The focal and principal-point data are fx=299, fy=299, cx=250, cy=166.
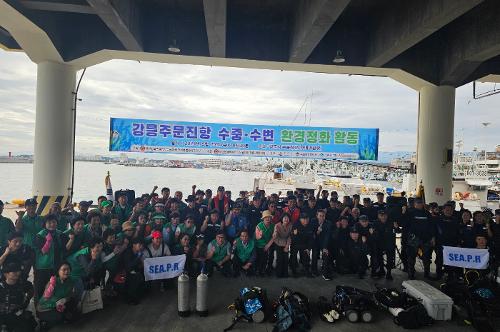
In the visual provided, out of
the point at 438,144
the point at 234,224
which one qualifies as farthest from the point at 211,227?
the point at 438,144

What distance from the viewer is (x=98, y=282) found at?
5.30 meters

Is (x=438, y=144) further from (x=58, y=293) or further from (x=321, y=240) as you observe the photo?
(x=58, y=293)

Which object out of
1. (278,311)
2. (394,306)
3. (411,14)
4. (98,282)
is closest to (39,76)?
(98,282)

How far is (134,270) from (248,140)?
5533 millimetres

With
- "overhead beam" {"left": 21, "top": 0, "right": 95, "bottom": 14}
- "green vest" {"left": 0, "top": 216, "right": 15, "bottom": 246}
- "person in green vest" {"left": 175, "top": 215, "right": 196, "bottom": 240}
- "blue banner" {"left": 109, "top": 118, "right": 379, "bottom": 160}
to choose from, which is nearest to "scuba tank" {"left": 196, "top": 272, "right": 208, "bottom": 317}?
"person in green vest" {"left": 175, "top": 215, "right": 196, "bottom": 240}

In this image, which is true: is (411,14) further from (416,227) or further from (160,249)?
(160,249)

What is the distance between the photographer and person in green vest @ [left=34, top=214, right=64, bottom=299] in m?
4.79

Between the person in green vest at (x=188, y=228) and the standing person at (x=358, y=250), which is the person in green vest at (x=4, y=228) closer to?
the person in green vest at (x=188, y=228)

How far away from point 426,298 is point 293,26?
6732 millimetres

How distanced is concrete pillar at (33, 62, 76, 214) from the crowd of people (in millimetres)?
1687

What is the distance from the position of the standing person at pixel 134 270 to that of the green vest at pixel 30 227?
1887mm

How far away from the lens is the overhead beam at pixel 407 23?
5.37 meters

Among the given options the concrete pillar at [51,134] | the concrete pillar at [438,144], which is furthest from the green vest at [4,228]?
the concrete pillar at [438,144]

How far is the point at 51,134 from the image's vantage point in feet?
26.5
